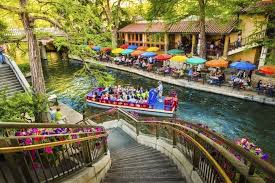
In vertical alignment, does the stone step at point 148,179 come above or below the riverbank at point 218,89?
above

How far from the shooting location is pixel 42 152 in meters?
4.77

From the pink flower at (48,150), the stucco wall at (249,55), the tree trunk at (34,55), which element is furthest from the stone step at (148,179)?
the stucco wall at (249,55)

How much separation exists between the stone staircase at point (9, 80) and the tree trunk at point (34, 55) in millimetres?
6078

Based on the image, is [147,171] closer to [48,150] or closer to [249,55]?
[48,150]

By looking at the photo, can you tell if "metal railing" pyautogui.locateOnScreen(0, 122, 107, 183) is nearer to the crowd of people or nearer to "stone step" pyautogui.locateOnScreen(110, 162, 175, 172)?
"stone step" pyautogui.locateOnScreen(110, 162, 175, 172)

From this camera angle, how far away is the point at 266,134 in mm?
14656

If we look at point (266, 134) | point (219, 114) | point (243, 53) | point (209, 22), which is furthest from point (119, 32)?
point (266, 134)

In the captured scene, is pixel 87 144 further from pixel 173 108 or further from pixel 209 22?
pixel 209 22

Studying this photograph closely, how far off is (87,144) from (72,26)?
535cm

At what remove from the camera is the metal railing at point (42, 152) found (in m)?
3.14

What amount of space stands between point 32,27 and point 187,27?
2438 cm

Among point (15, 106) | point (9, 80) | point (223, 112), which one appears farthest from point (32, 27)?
point (223, 112)

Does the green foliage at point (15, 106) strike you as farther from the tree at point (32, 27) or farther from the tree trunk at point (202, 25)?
the tree trunk at point (202, 25)

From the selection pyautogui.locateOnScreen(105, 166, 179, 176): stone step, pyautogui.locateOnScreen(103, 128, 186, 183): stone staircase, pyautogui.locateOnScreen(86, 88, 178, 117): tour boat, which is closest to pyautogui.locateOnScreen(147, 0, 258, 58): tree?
pyautogui.locateOnScreen(86, 88, 178, 117): tour boat
